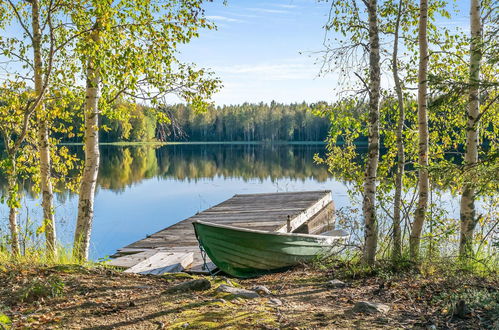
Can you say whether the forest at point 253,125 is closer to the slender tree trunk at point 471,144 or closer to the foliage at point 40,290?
the slender tree trunk at point 471,144

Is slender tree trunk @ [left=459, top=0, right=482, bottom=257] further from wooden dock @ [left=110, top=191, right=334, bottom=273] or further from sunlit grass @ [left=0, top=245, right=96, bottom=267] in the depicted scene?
sunlit grass @ [left=0, top=245, right=96, bottom=267]

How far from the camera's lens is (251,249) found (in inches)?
348

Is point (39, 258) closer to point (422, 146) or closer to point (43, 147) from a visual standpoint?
point (43, 147)

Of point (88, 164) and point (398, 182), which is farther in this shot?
point (88, 164)

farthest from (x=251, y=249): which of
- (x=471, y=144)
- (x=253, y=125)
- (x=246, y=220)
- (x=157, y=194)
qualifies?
(x=253, y=125)

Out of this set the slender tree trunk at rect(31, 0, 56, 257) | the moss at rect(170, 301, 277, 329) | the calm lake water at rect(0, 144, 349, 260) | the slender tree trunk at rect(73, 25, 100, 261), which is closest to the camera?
the moss at rect(170, 301, 277, 329)

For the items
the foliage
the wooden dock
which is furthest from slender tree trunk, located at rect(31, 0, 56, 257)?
the foliage

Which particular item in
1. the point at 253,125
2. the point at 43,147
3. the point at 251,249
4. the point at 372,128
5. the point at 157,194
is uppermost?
the point at 253,125

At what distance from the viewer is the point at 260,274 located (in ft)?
30.2

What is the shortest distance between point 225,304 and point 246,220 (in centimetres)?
999

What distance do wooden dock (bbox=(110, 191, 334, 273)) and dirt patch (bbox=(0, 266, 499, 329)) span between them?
3.97m

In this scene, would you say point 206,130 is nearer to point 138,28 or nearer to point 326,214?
point 326,214

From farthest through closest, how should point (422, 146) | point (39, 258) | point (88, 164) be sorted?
1. point (88, 164)
2. point (422, 146)
3. point (39, 258)

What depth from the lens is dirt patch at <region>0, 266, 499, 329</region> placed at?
165 inches
